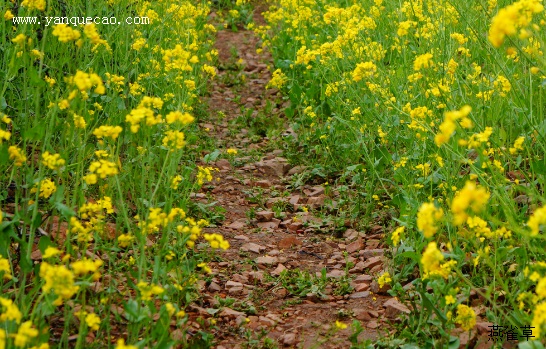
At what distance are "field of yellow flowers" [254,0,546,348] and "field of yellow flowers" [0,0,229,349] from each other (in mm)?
830

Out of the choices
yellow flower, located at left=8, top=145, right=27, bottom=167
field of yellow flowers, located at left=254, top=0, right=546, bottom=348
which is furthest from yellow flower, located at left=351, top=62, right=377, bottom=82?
yellow flower, located at left=8, top=145, right=27, bottom=167

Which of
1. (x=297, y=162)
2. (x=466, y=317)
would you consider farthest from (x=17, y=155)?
(x=297, y=162)

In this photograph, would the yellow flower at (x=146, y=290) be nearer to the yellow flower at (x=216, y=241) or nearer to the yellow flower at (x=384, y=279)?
the yellow flower at (x=216, y=241)

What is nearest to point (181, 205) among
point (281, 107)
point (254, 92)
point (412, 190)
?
point (412, 190)

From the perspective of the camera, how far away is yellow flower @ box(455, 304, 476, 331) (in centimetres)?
255

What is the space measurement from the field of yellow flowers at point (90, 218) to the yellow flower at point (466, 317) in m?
0.88

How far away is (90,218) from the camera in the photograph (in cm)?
322

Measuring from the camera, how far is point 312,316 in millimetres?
3131

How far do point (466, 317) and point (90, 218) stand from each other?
1.62 meters

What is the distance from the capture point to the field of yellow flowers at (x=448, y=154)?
2.51 metres

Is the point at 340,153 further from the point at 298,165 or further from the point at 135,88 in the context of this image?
the point at 135,88

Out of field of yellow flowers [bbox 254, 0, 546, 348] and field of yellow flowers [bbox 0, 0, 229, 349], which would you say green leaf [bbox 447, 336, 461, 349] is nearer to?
field of yellow flowers [bbox 254, 0, 546, 348]

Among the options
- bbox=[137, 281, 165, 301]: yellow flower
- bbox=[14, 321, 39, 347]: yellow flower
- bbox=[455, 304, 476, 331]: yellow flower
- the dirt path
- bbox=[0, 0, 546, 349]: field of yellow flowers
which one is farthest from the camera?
the dirt path

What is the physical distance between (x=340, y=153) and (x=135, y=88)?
135cm
